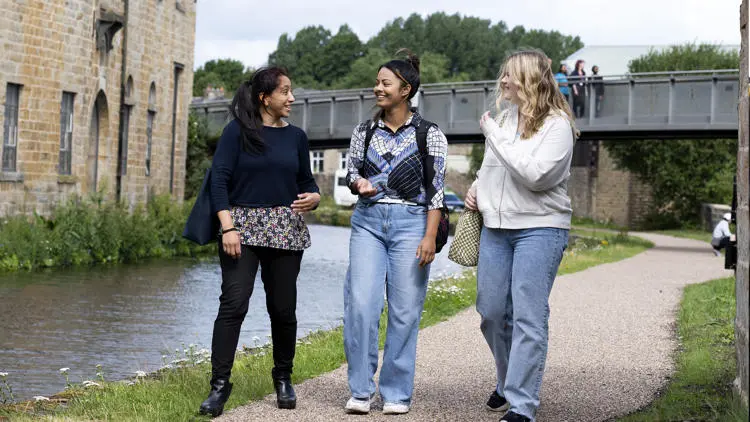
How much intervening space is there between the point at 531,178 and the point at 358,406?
1.57m

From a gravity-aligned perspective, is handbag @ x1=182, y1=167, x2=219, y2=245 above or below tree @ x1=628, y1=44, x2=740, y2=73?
below

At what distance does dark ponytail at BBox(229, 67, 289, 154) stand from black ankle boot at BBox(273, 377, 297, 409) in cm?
131

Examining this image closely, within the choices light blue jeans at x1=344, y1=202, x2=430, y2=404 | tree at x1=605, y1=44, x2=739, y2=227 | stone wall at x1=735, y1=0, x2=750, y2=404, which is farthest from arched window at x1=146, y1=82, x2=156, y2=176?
tree at x1=605, y1=44, x2=739, y2=227

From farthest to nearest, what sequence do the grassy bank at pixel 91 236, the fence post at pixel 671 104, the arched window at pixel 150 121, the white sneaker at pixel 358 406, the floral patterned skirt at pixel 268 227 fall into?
the fence post at pixel 671 104 → the arched window at pixel 150 121 → the grassy bank at pixel 91 236 → the floral patterned skirt at pixel 268 227 → the white sneaker at pixel 358 406

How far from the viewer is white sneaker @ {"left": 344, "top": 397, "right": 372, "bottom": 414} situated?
6.42m

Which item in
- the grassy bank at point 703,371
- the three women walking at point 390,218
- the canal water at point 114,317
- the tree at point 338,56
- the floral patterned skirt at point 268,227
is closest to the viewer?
the grassy bank at point 703,371

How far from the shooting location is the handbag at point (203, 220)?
21.2 feet

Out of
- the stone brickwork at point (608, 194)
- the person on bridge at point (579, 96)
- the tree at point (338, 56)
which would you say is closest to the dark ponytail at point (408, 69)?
the person on bridge at point (579, 96)

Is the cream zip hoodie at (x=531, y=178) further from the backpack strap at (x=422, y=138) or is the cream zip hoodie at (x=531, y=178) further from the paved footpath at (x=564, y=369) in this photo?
the paved footpath at (x=564, y=369)

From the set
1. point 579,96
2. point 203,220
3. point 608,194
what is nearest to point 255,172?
point 203,220

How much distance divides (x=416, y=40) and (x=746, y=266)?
141336 millimetres

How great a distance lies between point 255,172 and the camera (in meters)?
6.56

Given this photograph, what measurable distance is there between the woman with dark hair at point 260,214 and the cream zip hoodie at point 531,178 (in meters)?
1.14

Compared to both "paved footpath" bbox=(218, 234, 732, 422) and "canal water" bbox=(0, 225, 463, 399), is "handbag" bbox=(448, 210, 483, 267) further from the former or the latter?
"canal water" bbox=(0, 225, 463, 399)
